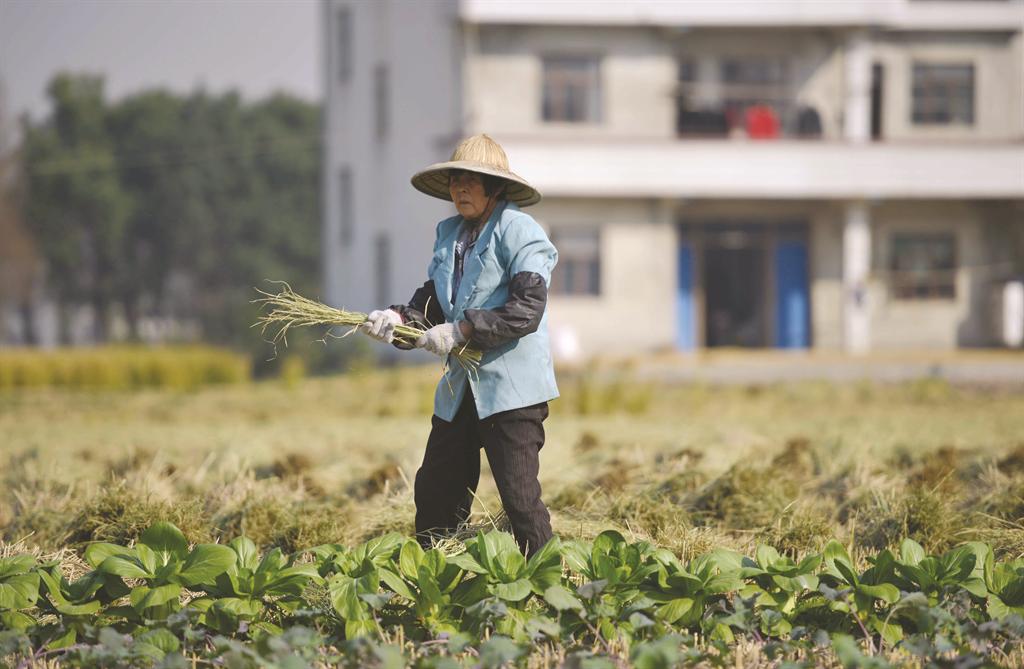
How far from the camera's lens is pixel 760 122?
24625 mm

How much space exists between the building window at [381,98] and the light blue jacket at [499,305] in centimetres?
2230

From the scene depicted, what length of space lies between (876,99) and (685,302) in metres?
5.65

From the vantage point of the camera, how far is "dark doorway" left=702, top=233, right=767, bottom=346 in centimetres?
2619

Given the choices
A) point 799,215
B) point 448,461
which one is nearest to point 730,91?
point 799,215

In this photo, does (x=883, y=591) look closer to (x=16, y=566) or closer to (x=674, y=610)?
(x=674, y=610)

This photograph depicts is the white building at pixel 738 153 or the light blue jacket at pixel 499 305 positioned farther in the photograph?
the white building at pixel 738 153

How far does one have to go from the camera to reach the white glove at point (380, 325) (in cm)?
454

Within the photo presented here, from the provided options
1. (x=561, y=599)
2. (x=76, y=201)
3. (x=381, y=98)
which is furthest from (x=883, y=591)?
(x=76, y=201)

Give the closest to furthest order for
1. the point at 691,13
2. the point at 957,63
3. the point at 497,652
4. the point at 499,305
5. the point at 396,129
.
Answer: the point at 497,652, the point at 499,305, the point at 691,13, the point at 957,63, the point at 396,129

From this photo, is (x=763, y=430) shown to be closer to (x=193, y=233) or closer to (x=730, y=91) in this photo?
(x=730, y=91)

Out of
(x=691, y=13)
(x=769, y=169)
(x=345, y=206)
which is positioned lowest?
(x=345, y=206)

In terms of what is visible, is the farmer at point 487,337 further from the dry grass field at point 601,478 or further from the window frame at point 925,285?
the window frame at point 925,285

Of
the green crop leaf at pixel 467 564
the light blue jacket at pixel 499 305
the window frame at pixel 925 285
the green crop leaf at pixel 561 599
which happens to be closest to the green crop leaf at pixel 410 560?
the green crop leaf at pixel 467 564

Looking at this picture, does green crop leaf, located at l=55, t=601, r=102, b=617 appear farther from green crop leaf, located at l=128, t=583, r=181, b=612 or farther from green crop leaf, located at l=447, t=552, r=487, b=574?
green crop leaf, located at l=447, t=552, r=487, b=574
